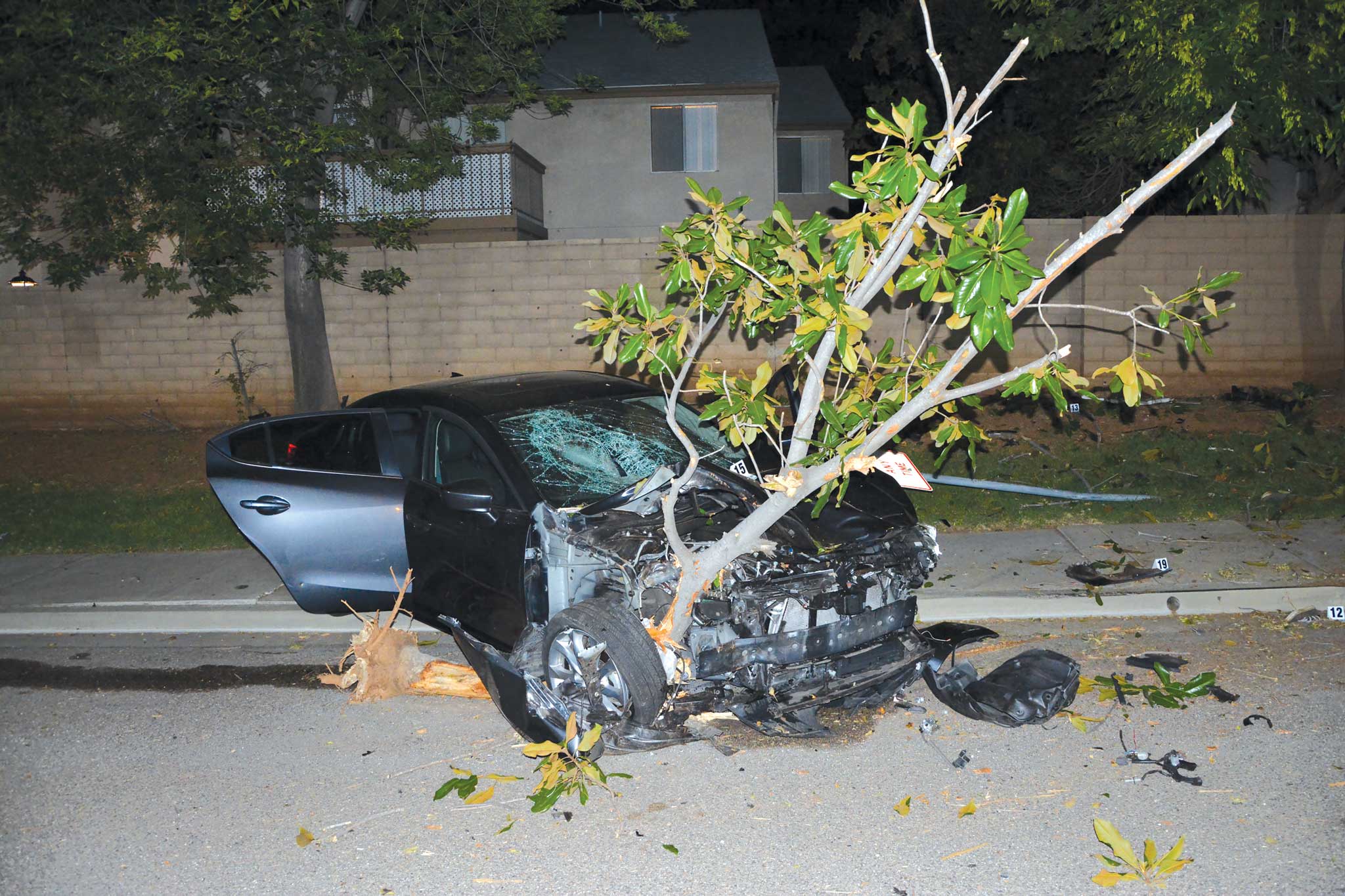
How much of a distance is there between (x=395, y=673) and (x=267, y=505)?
1458mm

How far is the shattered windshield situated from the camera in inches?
209

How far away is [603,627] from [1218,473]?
715cm

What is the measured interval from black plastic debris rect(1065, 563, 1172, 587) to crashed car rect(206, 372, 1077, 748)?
5.05 feet

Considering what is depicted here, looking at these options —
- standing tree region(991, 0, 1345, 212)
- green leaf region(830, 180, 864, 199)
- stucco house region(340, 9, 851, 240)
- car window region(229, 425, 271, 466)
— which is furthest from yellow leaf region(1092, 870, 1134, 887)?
stucco house region(340, 9, 851, 240)

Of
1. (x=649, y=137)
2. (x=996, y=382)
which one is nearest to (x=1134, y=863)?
(x=996, y=382)

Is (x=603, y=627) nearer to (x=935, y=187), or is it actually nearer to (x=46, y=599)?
(x=935, y=187)

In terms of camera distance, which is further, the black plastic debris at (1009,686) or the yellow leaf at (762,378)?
the black plastic debris at (1009,686)

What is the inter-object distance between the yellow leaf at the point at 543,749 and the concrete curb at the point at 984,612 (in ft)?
7.71

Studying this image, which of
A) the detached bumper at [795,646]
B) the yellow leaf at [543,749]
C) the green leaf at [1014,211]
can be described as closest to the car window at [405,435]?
the yellow leaf at [543,749]

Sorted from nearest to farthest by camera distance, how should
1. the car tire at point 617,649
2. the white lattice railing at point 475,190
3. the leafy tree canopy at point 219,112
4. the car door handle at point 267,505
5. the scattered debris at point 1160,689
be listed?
the car tire at point 617,649
the scattered debris at point 1160,689
the car door handle at point 267,505
the leafy tree canopy at point 219,112
the white lattice railing at point 475,190

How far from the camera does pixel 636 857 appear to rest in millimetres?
3775

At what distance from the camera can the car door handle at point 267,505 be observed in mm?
6176

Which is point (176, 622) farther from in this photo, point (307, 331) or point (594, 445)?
point (307, 331)

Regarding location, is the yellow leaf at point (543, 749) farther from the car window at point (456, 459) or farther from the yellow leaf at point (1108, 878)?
the yellow leaf at point (1108, 878)
